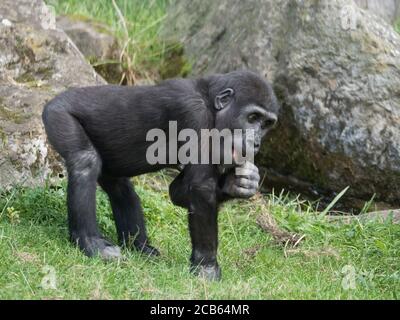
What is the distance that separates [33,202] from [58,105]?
82cm

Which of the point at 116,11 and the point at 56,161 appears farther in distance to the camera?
the point at 116,11

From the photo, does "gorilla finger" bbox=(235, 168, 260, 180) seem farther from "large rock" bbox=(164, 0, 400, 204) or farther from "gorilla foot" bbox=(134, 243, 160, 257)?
"large rock" bbox=(164, 0, 400, 204)

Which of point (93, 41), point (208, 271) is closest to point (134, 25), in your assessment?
point (93, 41)

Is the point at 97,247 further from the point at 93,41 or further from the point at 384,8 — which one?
the point at 384,8

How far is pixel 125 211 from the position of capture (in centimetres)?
605

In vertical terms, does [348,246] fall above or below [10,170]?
below

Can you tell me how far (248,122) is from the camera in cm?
552

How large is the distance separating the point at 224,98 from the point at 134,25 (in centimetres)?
424

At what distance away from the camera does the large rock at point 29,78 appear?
256 inches

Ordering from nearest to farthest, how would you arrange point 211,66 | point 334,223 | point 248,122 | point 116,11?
point 248,122 → point 334,223 → point 211,66 → point 116,11

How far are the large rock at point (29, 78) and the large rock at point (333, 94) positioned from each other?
1630mm
